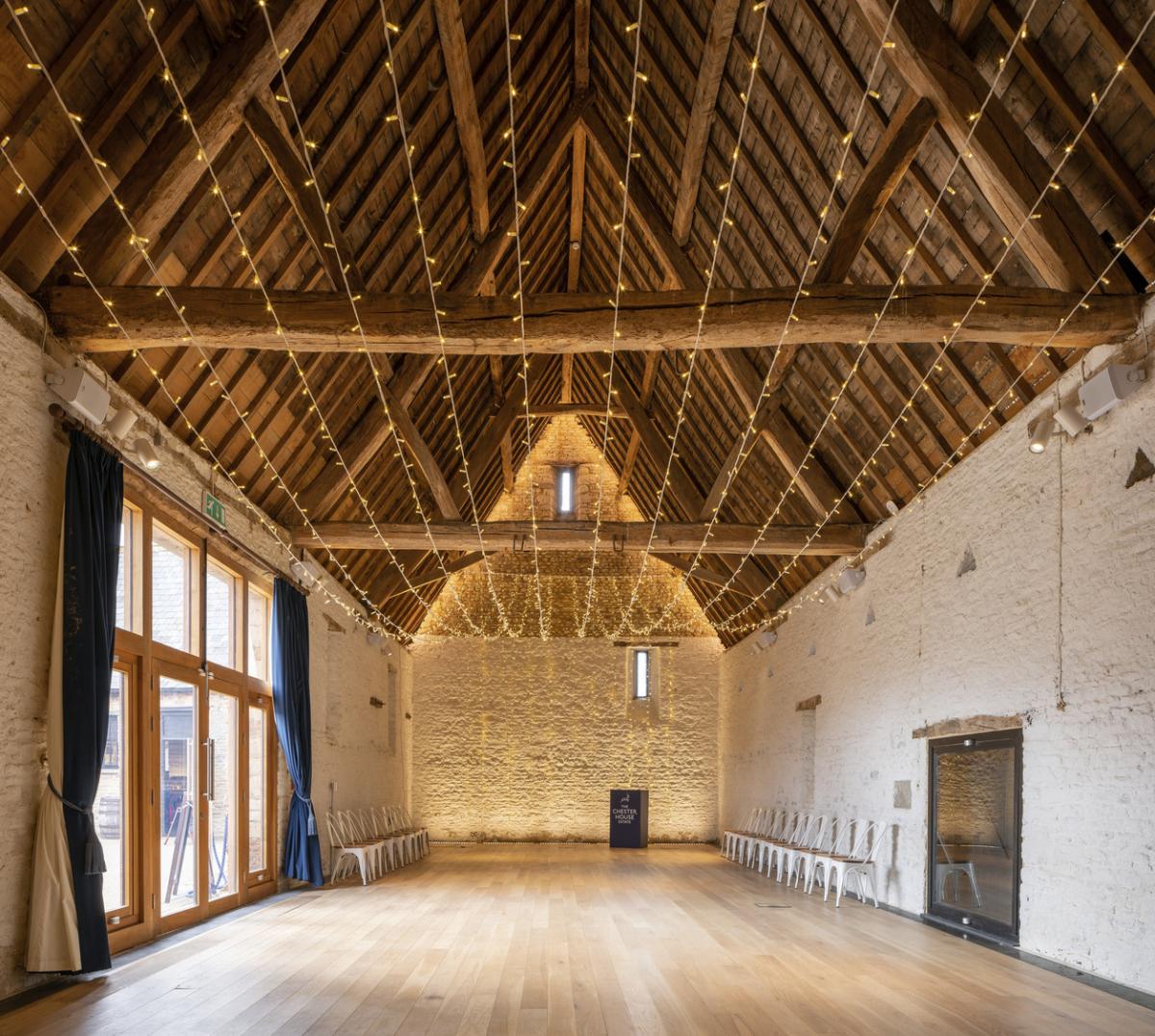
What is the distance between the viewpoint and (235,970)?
20.5 ft

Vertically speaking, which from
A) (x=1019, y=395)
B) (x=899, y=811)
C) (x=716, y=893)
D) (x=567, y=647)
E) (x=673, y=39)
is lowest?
(x=716, y=893)

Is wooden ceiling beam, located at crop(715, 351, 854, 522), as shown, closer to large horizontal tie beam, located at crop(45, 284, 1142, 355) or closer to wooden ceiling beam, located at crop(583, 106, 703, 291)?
wooden ceiling beam, located at crop(583, 106, 703, 291)

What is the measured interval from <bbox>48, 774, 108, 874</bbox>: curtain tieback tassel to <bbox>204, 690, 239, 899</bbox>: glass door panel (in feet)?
8.28

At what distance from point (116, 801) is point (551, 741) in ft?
37.2

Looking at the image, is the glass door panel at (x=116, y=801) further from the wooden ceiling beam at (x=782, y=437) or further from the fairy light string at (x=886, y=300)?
the wooden ceiling beam at (x=782, y=437)

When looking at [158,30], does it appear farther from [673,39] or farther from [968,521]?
[968,521]

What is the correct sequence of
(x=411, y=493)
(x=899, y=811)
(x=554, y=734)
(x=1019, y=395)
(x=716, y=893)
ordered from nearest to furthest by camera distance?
(x=1019, y=395) < (x=899, y=811) < (x=716, y=893) < (x=411, y=493) < (x=554, y=734)

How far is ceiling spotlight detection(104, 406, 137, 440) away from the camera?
6.31 metres

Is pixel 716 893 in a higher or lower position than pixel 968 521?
lower

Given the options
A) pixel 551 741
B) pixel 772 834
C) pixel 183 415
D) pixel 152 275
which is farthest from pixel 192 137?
pixel 551 741

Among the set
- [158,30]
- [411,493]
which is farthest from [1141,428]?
[411,493]

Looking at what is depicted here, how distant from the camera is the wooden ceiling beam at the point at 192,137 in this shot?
5.68 m

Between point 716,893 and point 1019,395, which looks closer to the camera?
point 1019,395

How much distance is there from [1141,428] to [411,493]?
8912 millimetres
